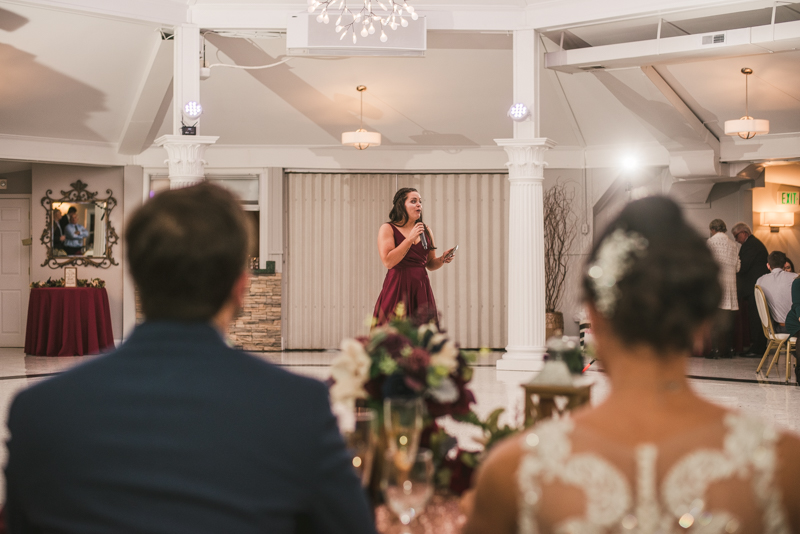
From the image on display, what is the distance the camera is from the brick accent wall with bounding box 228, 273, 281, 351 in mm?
9719

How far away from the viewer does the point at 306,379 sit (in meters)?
1.07

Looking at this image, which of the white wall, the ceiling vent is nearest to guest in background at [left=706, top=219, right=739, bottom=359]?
the ceiling vent

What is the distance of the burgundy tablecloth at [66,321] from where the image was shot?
8922 mm

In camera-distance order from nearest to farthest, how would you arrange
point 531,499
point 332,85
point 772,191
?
1. point 531,499
2. point 332,85
3. point 772,191

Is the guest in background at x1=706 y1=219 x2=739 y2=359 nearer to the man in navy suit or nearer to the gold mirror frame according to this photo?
the gold mirror frame

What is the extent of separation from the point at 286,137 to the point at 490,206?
2815mm

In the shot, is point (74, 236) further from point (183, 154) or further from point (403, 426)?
point (403, 426)

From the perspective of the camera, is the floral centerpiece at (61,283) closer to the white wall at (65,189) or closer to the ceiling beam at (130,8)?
the white wall at (65,189)

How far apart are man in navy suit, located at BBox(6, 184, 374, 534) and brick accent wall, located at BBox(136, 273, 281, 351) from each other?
8.71m

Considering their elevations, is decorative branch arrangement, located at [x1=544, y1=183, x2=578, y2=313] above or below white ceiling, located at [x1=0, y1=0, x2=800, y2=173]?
below

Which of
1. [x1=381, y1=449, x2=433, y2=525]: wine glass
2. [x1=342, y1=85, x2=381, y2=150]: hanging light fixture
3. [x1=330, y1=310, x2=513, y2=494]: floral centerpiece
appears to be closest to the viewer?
[x1=381, y1=449, x2=433, y2=525]: wine glass

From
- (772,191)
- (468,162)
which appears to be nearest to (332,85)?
(468,162)

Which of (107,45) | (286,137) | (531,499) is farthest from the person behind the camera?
(286,137)

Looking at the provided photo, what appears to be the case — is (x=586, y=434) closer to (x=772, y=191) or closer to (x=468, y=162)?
(x=468, y=162)
